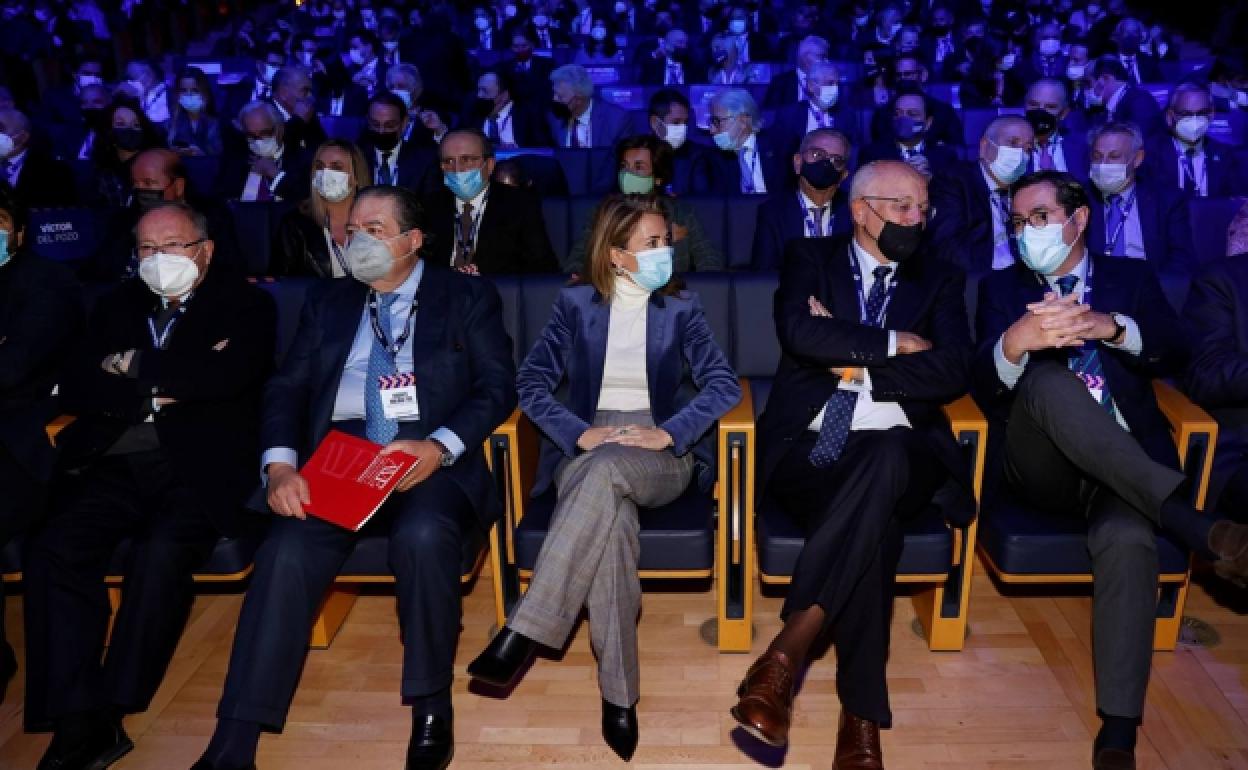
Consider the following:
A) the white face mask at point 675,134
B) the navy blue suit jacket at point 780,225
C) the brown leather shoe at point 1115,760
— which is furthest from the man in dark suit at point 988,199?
the brown leather shoe at point 1115,760

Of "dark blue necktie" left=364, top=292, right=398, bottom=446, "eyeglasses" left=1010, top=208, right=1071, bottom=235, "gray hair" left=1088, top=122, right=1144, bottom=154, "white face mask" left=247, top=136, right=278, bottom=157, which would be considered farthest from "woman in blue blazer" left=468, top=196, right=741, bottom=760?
"white face mask" left=247, top=136, right=278, bottom=157

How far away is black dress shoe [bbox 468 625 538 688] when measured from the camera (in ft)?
6.71

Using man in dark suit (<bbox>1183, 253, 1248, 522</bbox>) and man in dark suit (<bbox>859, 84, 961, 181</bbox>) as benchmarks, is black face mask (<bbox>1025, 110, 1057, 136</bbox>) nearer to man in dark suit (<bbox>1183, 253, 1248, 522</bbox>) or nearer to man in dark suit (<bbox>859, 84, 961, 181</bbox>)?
man in dark suit (<bbox>859, 84, 961, 181</bbox>)

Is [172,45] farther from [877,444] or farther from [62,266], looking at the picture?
[877,444]

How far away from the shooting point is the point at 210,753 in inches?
79.1

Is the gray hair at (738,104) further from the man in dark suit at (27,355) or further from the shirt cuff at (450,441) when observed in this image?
the man in dark suit at (27,355)

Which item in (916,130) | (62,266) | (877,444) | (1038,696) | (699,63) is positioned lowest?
(1038,696)

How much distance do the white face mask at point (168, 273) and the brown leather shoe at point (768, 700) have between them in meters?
1.71

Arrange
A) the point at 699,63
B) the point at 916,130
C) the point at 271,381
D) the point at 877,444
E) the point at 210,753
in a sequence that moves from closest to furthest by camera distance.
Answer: the point at 210,753 → the point at 877,444 → the point at 271,381 → the point at 916,130 → the point at 699,63

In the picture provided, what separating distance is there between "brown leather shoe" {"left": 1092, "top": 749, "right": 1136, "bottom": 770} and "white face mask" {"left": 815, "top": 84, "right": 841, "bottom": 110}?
4595 mm

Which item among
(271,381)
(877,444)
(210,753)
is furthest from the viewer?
(271,381)

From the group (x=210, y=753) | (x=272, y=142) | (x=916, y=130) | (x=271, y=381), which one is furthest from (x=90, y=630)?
(x=916, y=130)

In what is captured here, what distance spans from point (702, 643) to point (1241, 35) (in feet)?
31.0

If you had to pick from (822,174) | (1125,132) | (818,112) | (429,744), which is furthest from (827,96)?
(429,744)
